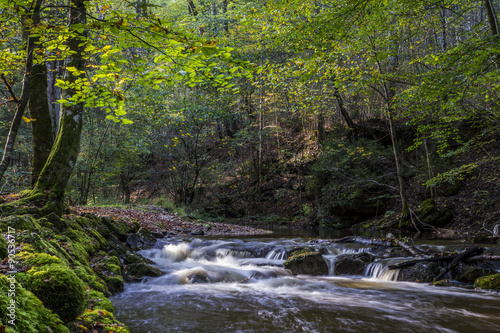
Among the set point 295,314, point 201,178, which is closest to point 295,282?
point 295,314

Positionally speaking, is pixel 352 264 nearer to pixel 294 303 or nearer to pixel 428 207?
pixel 294 303

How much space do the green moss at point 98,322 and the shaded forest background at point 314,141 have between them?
674 cm

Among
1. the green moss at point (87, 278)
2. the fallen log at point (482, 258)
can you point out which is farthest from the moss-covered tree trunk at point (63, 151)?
the fallen log at point (482, 258)

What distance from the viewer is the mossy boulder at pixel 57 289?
2.54 m

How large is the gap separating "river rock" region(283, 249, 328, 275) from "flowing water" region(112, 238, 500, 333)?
231mm

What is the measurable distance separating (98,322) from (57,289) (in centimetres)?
57

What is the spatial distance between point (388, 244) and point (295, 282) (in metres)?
3.90

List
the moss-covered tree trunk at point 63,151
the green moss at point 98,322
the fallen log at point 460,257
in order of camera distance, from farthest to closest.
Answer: the fallen log at point 460,257 < the moss-covered tree trunk at point 63,151 < the green moss at point 98,322

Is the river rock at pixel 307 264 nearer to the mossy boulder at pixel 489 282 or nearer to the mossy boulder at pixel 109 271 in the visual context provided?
the mossy boulder at pixel 489 282

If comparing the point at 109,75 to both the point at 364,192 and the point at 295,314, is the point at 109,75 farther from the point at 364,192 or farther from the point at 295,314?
the point at 364,192

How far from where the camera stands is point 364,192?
16250mm

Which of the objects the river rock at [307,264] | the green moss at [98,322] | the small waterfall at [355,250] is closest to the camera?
the green moss at [98,322]

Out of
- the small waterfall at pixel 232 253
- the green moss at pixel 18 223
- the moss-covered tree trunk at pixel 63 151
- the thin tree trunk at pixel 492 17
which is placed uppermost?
the thin tree trunk at pixel 492 17

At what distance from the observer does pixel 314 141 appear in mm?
20281
